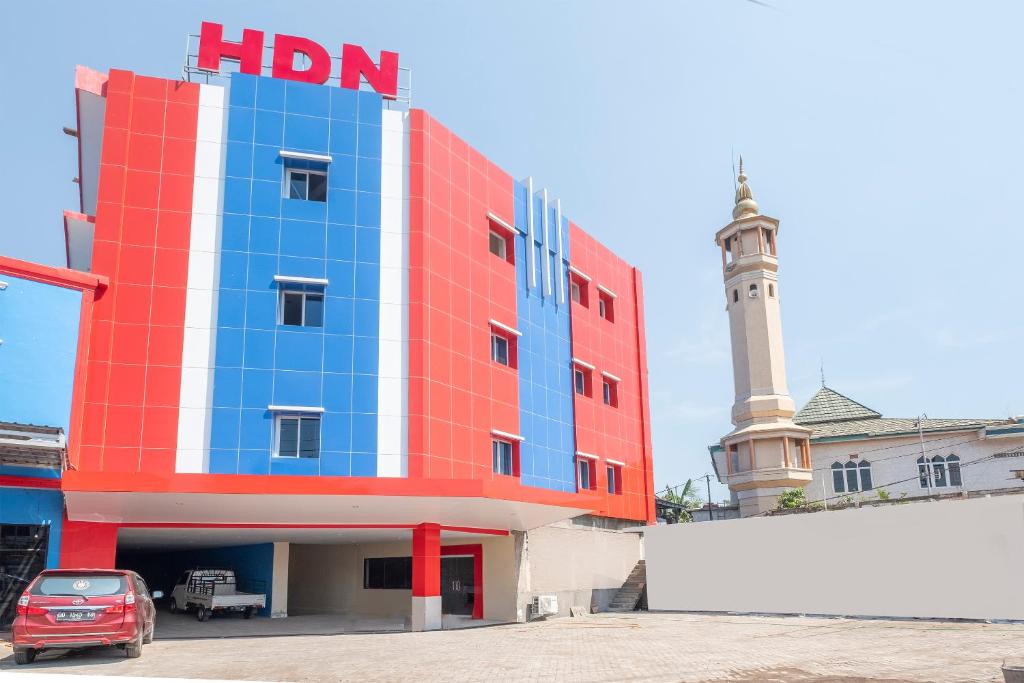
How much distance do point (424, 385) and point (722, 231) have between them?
31412mm

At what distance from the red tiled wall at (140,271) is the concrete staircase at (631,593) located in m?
20.0

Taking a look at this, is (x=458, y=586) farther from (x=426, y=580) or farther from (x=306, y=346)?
(x=306, y=346)

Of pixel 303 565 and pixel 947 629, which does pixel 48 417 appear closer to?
pixel 303 565

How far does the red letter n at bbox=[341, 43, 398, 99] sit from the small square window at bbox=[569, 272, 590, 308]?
39.1 feet

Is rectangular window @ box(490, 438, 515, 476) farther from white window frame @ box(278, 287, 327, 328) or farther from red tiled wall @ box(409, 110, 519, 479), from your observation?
white window frame @ box(278, 287, 327, 328)

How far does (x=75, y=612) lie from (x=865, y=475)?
4718 cm

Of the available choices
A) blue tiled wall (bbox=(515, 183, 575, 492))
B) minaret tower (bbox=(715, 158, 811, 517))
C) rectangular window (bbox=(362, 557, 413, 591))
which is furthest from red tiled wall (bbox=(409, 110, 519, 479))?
minaret tower (bbox=(715, 158, 811, 517))

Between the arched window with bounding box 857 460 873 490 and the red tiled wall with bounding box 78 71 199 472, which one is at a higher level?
the red tiled wall with bounding box 78 71 199 472

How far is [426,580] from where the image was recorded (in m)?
25.6

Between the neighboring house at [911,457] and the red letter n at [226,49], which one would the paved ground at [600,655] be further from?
the neighboring house at [911,457]

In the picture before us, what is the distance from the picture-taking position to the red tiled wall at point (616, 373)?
3666 centimetres

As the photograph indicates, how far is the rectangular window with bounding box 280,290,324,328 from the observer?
26031 mm

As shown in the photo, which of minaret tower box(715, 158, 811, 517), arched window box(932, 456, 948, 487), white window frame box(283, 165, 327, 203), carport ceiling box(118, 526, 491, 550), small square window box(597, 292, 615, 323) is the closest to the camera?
carport ceiling box(118, 526, 491, 550)

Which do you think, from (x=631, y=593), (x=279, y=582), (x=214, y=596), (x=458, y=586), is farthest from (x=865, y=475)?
(x=214, y=596)
